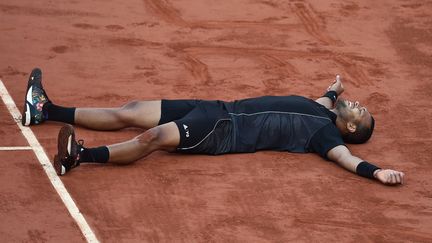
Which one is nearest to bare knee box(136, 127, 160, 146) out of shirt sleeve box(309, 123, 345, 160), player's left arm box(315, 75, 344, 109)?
shirt sleeve box(309, 123, 345, 160)

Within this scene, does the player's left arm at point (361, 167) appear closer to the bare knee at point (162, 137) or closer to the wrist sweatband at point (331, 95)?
the wrist sweatband at point (331, 95)

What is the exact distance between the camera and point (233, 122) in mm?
10148

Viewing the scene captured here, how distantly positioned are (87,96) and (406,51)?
4.39m

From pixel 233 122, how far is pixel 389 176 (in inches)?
64.7

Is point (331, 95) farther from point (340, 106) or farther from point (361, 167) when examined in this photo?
point (361, 167)

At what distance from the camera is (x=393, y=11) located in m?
14.4

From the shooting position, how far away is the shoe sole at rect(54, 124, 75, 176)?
933cm

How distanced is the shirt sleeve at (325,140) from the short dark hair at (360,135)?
256mm

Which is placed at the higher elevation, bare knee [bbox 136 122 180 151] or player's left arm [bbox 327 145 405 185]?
bare knee [bbox 136 122 180 151]

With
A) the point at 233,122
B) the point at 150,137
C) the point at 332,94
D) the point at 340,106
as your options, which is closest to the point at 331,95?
the point at 332,94

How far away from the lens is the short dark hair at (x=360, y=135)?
34.4 ft

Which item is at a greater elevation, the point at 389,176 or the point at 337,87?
the point at 337,87

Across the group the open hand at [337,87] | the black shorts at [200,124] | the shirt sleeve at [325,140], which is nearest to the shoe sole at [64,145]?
the black shorts at [200,124]

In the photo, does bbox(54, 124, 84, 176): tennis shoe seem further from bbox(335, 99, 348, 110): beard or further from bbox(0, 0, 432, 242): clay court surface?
bbox(335, 99, 348, 110): beard
